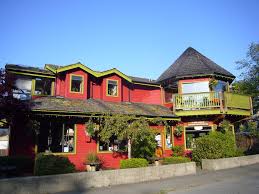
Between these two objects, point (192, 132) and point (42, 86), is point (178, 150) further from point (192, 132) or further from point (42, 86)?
point (42, 86)

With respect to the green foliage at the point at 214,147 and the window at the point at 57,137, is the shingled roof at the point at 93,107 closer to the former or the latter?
the window at the point at 57,137

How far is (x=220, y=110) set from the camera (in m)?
20.6

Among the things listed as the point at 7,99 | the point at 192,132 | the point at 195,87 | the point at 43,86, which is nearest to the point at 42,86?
the point at 43,86

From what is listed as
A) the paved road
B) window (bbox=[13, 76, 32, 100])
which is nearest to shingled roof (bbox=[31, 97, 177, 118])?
window (bbox=[13, 76, 32, 100])

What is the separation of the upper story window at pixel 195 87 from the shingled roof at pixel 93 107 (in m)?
2.21

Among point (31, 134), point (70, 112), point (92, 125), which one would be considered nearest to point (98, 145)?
point (92, 125)

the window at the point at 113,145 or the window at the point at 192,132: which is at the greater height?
the window at the point at 192,132

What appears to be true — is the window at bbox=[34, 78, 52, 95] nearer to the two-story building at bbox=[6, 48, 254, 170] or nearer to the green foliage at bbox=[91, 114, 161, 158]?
the two-story building at bbox=[6, 48, 254, 170]

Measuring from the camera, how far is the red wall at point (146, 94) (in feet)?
79.2

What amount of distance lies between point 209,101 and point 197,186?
1013 centimetres

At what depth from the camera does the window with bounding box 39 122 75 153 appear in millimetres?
16766

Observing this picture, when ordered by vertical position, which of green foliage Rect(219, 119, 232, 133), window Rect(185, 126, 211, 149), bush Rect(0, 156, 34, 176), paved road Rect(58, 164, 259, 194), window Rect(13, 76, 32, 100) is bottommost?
paved road Rect(58, 164, 259, 194)

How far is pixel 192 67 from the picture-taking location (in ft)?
78.1

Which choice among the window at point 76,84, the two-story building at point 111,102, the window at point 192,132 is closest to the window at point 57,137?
the two-story building at point 111,102
